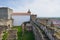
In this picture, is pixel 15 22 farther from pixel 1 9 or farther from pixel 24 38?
pixel 24 38

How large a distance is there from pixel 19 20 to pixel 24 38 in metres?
19.4

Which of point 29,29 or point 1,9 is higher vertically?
point 1,9

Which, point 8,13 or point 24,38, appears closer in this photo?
point 24,38

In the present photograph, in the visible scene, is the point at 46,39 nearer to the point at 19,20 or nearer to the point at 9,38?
the point at 9,38

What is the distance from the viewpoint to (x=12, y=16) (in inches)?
1554

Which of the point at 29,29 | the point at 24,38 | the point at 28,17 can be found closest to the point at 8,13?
the point at 28,17

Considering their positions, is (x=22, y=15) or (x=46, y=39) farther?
(x=22, y=15)

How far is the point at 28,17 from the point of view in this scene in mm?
39656

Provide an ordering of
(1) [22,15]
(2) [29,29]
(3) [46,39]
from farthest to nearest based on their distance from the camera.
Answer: (1) [22,15]
(2) [29,29]
(3) [46,39]

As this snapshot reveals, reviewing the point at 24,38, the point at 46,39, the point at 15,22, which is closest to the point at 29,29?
the point at 24,38

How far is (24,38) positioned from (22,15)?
20575 millimetres

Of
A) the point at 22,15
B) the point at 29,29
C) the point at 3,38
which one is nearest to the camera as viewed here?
the point at 3,38

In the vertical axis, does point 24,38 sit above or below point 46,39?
below

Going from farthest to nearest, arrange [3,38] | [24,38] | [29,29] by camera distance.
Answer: [29,29] < [24,38] < [3,38]
